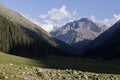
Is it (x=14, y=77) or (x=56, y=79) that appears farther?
(x=56, y=79)

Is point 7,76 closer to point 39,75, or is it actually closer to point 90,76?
point 39,75

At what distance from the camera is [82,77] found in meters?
45.7

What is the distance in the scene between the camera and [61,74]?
4550cm

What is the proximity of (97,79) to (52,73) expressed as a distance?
579 centimetres

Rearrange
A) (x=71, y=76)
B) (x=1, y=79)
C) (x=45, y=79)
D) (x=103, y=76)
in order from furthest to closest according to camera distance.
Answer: (x=103, y=76) < (x=71, y=76) < (x=45, y=79) < (x=1, y=79)

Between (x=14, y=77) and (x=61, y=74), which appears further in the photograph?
(x=61, y=74)

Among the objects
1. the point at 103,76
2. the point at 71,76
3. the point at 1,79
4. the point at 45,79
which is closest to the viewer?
the point at 1,79

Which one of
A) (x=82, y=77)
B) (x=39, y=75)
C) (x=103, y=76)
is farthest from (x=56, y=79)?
(x=103, y=76)

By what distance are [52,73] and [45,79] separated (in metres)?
5.20

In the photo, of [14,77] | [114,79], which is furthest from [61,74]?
[14,77]

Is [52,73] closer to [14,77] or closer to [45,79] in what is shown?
[45,79]

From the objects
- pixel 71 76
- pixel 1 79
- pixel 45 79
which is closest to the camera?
pixel 1 79

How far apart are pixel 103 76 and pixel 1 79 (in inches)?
797

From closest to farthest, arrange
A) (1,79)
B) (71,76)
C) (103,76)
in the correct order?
(1,79), (71,76), (103,76)
